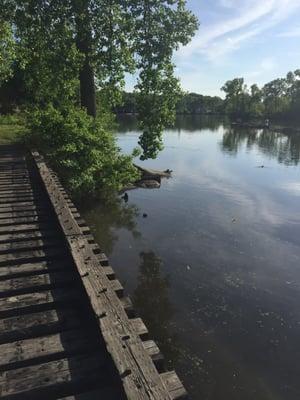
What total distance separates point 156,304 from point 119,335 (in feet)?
25.2

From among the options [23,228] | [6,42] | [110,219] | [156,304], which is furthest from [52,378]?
[6,42]

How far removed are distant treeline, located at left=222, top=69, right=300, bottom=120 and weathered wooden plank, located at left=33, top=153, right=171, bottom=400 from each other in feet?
458

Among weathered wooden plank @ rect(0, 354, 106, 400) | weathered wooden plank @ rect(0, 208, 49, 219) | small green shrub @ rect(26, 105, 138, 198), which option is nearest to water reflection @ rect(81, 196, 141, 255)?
small green shrub @ rect(26, 105, 138, 198)

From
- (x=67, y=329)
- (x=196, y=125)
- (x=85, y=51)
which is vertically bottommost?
(x=196, y=125)

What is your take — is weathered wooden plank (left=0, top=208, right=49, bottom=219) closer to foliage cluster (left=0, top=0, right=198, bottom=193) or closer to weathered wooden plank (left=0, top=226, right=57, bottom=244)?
weathered wooden plank (left=0, top=226, right=57, bottom=244)

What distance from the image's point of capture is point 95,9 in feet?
58.5

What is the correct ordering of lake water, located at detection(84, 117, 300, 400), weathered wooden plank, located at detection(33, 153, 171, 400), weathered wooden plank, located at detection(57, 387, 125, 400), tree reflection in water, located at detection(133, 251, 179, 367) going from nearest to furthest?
weathered wooden plank, located at detection(33, 153, 171, 400) < weathered wooden plank, located at detection(57, 387, 125, 400) < lake water, located at detection(84, 117, 300, 400) < tree reflection in water, located at detection(133, 251, 179, 367)

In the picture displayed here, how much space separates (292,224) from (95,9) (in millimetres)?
14618

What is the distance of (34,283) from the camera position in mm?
6133

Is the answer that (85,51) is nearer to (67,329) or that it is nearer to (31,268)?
(31,268)

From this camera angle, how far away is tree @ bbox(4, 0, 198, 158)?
1784 cm

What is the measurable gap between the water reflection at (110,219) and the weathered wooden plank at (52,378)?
11029 millimetres

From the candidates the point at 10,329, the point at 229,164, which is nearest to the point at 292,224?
the point at 10,329

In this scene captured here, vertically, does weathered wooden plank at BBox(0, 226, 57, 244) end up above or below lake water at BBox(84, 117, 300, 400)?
above
